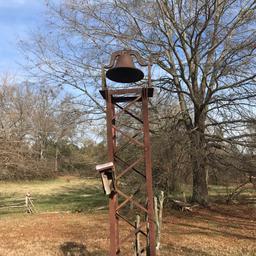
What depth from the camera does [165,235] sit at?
1014 centimetres

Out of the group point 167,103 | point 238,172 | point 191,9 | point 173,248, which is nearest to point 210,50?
point 191,9

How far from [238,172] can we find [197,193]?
184cm

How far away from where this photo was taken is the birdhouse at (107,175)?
5547 millimetres

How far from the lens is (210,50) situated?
1402cm

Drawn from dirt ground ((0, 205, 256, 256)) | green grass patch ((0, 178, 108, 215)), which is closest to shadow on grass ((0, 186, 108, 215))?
green grass patch ((0, 178, 108, 215))

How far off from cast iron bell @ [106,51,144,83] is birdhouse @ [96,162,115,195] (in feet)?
4.87

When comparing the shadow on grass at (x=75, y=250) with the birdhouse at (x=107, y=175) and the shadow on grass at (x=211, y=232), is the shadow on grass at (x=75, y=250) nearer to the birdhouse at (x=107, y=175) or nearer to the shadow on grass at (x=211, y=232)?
the birdhouse at (x=107, y=175)

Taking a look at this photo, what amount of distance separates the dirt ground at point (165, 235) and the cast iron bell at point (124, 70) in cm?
343

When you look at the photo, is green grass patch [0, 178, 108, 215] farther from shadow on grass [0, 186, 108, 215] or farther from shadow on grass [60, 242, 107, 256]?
shadow on grass [60, 242, 107, 256]

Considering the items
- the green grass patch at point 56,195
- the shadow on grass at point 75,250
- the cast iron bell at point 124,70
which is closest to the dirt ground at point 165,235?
the shadow on grass at point 75,250

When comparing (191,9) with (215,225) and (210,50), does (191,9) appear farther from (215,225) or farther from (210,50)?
(215,225)

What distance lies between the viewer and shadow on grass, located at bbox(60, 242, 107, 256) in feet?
26.1

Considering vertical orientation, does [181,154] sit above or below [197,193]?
above

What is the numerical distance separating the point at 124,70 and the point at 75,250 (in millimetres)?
4156
